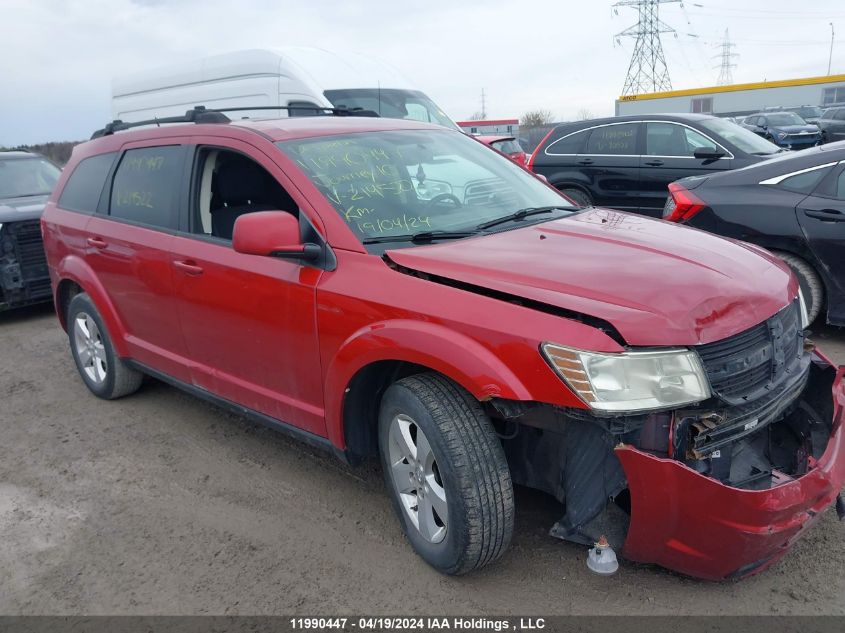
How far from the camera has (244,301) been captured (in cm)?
350

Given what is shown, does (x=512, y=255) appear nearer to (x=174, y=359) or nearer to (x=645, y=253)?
(x=645, y=253)

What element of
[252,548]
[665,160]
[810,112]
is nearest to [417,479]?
[252,548]

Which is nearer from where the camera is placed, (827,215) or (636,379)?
(636,379)

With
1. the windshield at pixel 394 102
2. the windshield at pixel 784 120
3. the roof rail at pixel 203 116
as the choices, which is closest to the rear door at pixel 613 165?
the windshield at pixel 394 102

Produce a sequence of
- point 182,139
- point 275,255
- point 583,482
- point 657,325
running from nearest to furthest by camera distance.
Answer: point 657,325, point 583,482, point 275,255, point 182,139

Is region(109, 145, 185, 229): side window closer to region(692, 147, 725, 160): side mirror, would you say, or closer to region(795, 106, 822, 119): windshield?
region(692, 147, 725, 160): side mirror

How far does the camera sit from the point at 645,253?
2.88 metres

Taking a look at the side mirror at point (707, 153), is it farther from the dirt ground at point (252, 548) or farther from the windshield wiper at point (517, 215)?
the dirt ground at point (252, 548)

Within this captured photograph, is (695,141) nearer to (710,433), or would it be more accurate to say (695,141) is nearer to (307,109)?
(307,109)

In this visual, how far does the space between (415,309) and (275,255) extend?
29.9 inches

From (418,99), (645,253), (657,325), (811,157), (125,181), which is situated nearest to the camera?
(657,325)

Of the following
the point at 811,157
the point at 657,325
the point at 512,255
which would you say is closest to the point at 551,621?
the point at 657,325

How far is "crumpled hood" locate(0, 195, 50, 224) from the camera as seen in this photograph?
7402 millimetres

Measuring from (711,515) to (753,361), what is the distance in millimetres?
574
